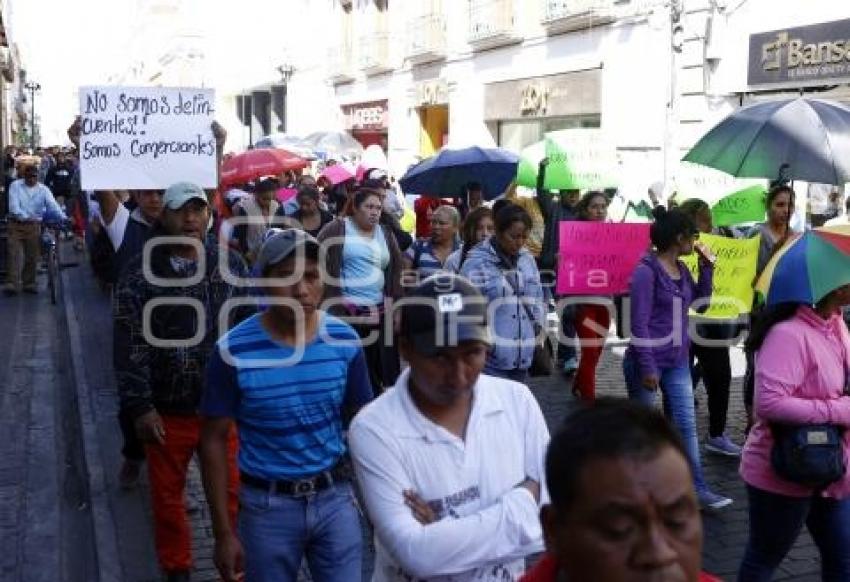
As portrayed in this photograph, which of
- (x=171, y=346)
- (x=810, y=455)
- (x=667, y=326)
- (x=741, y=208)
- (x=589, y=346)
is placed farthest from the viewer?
(x=741, y=208)

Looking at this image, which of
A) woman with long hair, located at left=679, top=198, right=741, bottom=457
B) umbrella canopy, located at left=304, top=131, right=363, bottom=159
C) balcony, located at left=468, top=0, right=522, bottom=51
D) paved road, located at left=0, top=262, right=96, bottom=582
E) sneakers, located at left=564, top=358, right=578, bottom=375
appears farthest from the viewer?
balcony, located at left=468, top=0, right=522, bottom=51

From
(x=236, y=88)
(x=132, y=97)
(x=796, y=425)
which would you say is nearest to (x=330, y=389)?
(x=796, y=425)

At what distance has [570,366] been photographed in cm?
924

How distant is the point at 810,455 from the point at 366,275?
12.8 feet

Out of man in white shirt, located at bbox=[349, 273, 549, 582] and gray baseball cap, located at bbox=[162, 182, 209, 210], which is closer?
man in white shirt, located at bbox=[349, 273, 549, 582]

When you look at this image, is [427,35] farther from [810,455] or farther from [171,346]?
[810,455]

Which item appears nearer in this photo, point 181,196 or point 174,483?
point 174,483

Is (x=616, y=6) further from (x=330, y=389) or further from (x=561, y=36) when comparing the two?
(x=330, y=389)

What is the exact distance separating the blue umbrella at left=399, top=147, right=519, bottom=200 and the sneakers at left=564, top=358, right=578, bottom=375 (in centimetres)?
213

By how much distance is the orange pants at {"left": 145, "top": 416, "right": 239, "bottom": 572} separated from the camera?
4.38m

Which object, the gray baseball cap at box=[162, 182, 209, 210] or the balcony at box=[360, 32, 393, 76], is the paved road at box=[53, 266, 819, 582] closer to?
the gray baseball cap at box=[162, 182, 209, 210]

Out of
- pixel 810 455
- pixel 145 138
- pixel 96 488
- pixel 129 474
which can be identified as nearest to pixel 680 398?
pixel 810 455

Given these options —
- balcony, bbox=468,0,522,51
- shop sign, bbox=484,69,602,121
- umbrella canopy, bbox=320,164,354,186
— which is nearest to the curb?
umbrella canopy, bbox=320,164,354,186

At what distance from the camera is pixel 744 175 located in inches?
254
